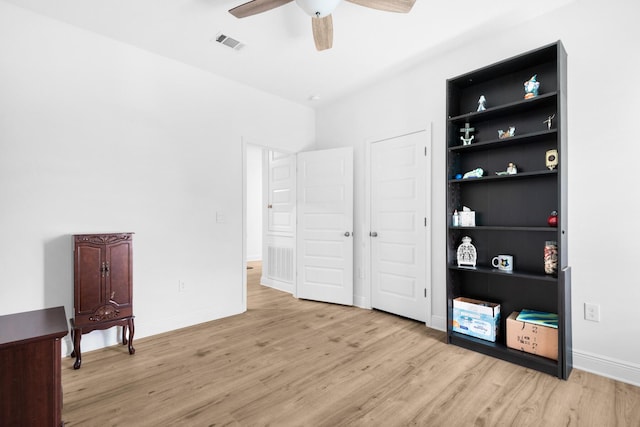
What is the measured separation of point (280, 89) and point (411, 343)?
323 centimetres

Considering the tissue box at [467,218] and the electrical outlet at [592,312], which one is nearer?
the electrical outlet at [592,312]

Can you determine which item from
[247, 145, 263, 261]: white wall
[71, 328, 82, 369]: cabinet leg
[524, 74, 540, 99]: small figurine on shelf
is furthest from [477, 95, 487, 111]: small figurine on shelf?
[247, 145, 263, 261]: white wall

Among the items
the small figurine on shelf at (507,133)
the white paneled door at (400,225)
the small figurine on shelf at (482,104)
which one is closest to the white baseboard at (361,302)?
the white paneled door at (400,225)

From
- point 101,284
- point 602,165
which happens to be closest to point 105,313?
point 101,284

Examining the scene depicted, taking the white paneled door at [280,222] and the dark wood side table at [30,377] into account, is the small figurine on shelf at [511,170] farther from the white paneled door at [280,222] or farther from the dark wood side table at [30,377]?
the dark wood side table at [30,377]

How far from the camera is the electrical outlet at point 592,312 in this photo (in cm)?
225

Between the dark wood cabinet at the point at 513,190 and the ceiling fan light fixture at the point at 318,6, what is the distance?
4.37ft

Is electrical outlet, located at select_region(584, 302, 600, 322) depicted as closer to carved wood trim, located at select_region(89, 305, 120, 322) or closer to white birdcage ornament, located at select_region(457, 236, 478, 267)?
white birdcage ornament, located at select_region(457, 236, 478, 267)

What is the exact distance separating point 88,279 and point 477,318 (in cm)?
316

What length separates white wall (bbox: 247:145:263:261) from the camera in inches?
308

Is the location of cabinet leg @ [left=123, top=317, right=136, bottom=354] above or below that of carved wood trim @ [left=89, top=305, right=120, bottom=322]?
below

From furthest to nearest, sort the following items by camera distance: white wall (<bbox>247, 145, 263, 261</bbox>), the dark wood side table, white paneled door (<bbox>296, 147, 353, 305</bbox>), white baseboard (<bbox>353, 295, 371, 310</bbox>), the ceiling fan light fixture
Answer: white wall (<bbox>247, 145, 263, 261</bbox>) < white paneled door (<bbox>296, 147, 353, 305</bbox>) < white baseboard (<bbox>353, 295, 371, 310</bbox>) < the ceiling fan light fixture < the dark wood side table

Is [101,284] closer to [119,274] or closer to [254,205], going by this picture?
[119,274]

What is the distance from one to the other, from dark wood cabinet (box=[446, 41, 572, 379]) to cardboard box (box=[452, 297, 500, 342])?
51 mm
